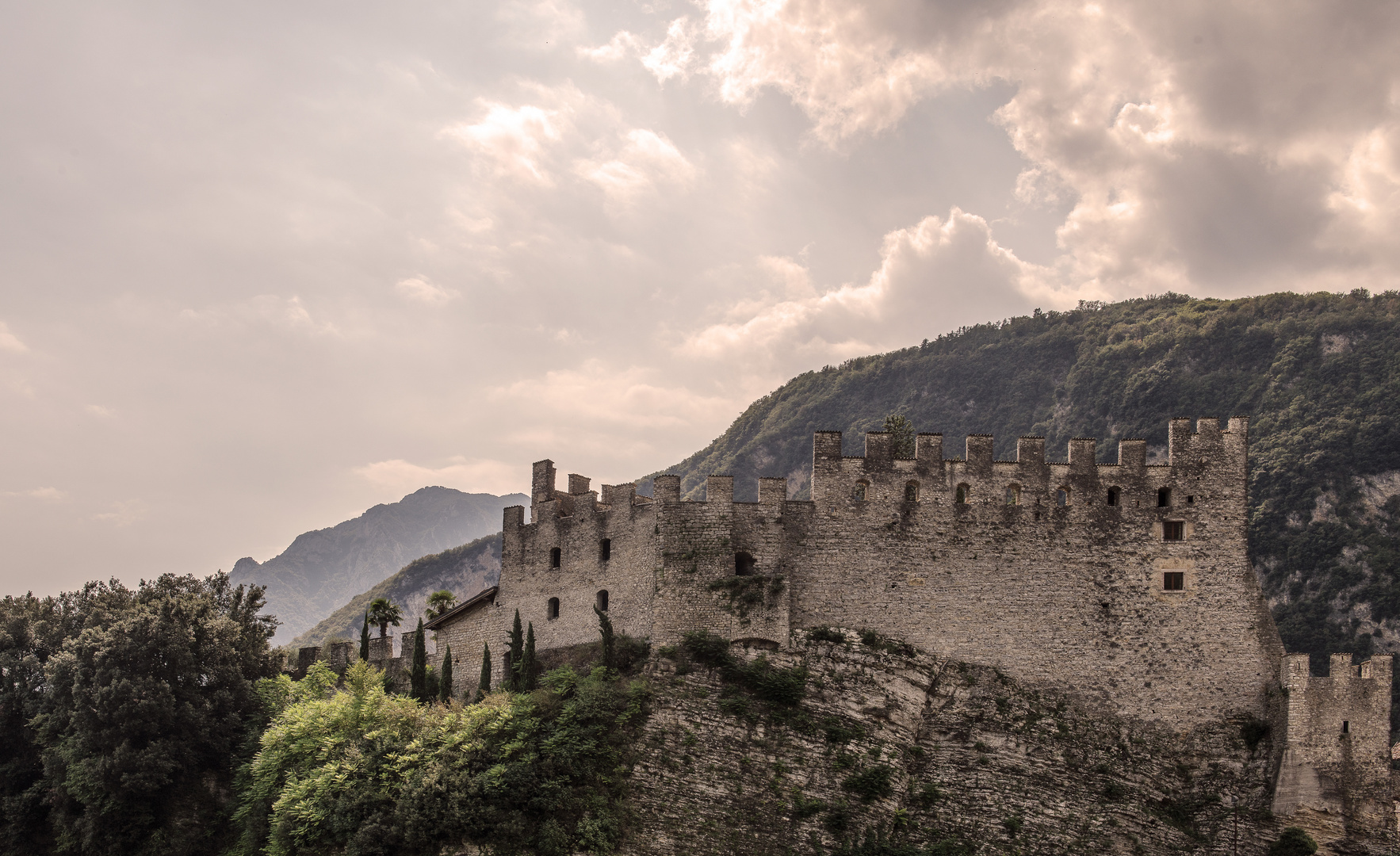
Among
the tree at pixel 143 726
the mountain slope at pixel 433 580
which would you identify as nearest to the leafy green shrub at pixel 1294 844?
the tree at pixel 143 726

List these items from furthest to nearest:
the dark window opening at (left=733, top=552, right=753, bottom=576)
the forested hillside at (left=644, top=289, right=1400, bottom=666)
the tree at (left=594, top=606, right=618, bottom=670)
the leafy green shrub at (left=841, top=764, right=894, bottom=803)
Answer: the forested hillside at (left=644, top=289, right=1400, bottom=666) → the dark window opening at (left=733, top=552, right=753, bottom=576) → the tree at (left=594, top=606, right=618, bottom=670) → the leafy green shrub at (left=841, top=764, right=894, bottom=803)

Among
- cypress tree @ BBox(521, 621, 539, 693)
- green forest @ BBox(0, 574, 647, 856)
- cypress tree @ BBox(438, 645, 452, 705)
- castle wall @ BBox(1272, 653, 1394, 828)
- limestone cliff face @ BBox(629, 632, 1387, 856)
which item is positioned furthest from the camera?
cypress tree @ BBox(438, 645, 452, 705)

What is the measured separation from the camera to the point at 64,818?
2114 inches

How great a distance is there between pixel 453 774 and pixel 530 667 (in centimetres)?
844

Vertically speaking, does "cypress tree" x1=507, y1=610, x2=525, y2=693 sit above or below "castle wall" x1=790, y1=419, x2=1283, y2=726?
below

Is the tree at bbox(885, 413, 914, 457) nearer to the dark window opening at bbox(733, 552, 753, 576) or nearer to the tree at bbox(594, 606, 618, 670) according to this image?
the dark window opening at bbox(733, 552, 753, 576)

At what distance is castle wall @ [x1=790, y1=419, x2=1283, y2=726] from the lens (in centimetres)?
4809

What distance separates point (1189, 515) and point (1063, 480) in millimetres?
5823

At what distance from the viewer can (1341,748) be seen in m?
45.8

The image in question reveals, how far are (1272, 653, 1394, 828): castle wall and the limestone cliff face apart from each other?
76cm

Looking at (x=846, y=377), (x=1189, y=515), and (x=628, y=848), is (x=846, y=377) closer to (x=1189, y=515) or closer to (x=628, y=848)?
(x=1189, y=515)

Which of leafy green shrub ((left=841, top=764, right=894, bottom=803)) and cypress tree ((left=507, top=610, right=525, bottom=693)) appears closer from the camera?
leafy green shrub ((left=841, top=764, right=894, bottom=803))

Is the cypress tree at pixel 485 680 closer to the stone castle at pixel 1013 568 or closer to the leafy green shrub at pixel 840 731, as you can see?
the stone castle at pixel 1013 568

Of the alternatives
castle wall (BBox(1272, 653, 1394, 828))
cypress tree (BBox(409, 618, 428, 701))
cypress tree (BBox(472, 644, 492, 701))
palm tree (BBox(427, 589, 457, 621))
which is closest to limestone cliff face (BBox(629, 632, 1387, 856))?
castle wall (BBox(1272, 653, 1394, 828))
